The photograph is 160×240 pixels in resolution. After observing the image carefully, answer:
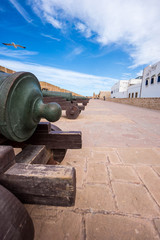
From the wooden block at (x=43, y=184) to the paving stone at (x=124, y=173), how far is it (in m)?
0.84

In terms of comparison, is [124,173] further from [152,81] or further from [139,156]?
[152,81]

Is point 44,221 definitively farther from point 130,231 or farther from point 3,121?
point 3,121

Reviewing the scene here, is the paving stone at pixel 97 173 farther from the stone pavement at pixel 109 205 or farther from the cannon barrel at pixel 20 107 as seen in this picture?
the cannon barrel at pixel 20 107

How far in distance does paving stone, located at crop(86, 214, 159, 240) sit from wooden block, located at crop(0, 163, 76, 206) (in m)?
0.31

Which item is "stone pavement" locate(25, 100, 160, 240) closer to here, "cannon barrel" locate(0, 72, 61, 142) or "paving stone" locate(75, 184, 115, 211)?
"paving stone" locate(75, 184, 115, 211)

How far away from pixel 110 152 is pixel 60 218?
132cm

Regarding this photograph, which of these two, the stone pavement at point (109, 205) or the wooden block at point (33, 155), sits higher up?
the wooden block at point (33, 155)

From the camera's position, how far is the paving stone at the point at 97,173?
139 cm

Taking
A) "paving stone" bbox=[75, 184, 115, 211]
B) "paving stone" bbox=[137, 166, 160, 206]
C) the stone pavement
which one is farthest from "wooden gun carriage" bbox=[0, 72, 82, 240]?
"paving stone" bbox=[137, 166, 160, 206]

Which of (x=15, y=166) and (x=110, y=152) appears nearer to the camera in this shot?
(x=15, y=166)

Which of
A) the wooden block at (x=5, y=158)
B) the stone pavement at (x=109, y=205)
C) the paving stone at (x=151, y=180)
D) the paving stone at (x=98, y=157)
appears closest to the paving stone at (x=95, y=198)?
the stone pavement at (x=109, y=205)

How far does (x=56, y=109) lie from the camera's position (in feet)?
3.84

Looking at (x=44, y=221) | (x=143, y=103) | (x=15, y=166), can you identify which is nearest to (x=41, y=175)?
(x=15, y=166)

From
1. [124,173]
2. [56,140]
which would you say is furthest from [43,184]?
[124,173]
